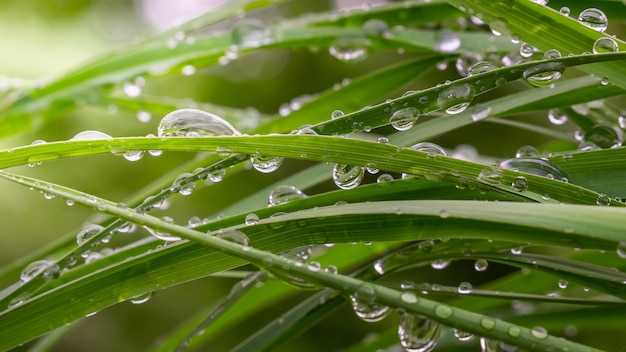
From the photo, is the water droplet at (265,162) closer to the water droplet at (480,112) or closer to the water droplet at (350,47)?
the water droplet at (480,112)

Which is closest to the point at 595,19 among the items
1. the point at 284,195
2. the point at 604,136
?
the point at 604,136

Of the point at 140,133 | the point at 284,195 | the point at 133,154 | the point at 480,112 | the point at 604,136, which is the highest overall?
the point at 140,133

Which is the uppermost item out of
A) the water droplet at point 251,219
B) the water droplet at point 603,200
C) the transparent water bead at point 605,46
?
the water droplet at point 251,219

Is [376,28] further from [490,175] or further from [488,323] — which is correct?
[488,323]

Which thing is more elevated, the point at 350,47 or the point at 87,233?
the point at 87,233

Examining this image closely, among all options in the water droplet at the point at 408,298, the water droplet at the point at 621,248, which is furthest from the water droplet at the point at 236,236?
the water droplet at the point at 621,248

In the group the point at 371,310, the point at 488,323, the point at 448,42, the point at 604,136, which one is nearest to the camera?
the point at 488,323

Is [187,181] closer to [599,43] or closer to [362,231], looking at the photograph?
[362,231]
